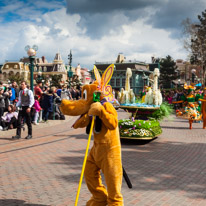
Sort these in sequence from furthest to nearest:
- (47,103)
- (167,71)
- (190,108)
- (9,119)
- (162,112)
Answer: (167,71) → (47,103) → (190,108) → (9,119) → (162,112)

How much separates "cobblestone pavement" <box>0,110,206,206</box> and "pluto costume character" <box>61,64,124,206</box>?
70 cm

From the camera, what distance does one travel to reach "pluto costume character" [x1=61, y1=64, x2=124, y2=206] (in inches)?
143

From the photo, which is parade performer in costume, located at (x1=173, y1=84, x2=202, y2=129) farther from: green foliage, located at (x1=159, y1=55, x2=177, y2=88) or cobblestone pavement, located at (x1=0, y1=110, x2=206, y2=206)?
green foliage, located at (x1=159, y1=55, x2=177, y2=88)

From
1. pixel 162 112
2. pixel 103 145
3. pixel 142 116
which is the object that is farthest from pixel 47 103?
pixel 103 145

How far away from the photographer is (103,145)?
12.3ft

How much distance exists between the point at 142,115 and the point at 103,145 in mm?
6152

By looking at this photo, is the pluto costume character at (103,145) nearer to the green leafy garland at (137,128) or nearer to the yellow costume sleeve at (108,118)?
the yellow costume sleeve at (108,118)

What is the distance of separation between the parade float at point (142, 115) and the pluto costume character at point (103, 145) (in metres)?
5.00

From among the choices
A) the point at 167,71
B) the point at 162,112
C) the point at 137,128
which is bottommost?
the point at 137,128

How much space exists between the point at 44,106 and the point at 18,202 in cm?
933

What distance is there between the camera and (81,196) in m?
4.57

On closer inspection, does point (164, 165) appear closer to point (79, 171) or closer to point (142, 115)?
point (79, 171)

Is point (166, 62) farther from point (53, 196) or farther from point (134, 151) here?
point (53, 196)

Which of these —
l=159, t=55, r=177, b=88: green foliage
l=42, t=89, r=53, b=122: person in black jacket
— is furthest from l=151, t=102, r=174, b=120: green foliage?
l=159, t=55, r=177, b=88: green foliage
